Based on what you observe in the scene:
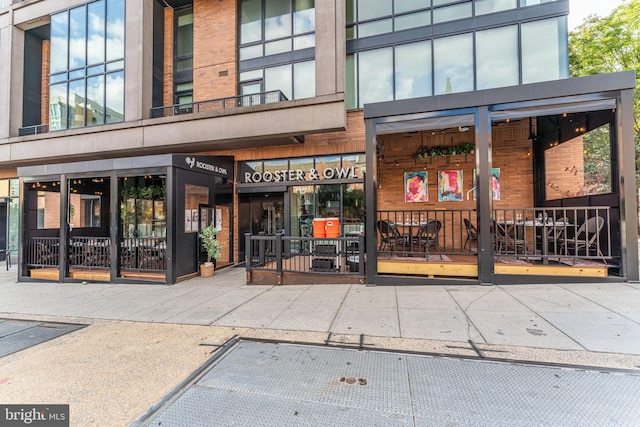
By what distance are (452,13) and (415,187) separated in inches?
232

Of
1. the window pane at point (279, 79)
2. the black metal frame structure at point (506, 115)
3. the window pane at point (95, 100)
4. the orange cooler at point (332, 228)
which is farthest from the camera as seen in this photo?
the window pane at point (95, 100)

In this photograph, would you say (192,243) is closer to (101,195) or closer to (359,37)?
(101,195)

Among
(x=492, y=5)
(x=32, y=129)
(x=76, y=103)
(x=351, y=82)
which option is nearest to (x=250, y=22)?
(x=351, y=82)

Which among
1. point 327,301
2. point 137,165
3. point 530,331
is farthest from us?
point 137,165

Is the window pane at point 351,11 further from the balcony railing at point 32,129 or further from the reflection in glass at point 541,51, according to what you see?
the balcony railing at point 32,129

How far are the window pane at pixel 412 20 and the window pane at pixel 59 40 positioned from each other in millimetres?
14063

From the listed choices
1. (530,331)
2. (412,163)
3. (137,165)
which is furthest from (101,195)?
(530,331)

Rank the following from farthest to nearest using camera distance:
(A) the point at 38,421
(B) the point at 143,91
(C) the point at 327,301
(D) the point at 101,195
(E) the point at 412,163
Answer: (D) the point at 101,195 < (B) the point at 143,91 < (E) the point at 412,163 < (C) the point at 327,301 < (A) the point at 38,421

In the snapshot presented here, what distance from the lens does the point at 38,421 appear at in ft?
7.58

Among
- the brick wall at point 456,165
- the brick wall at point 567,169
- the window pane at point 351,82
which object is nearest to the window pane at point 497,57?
the brick wall at point 456,165

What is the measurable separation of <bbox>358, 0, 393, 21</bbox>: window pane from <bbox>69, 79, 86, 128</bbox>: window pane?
11923 millimetres

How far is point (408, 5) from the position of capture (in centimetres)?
954

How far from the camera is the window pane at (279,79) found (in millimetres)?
10273

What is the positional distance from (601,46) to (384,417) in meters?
19.9
